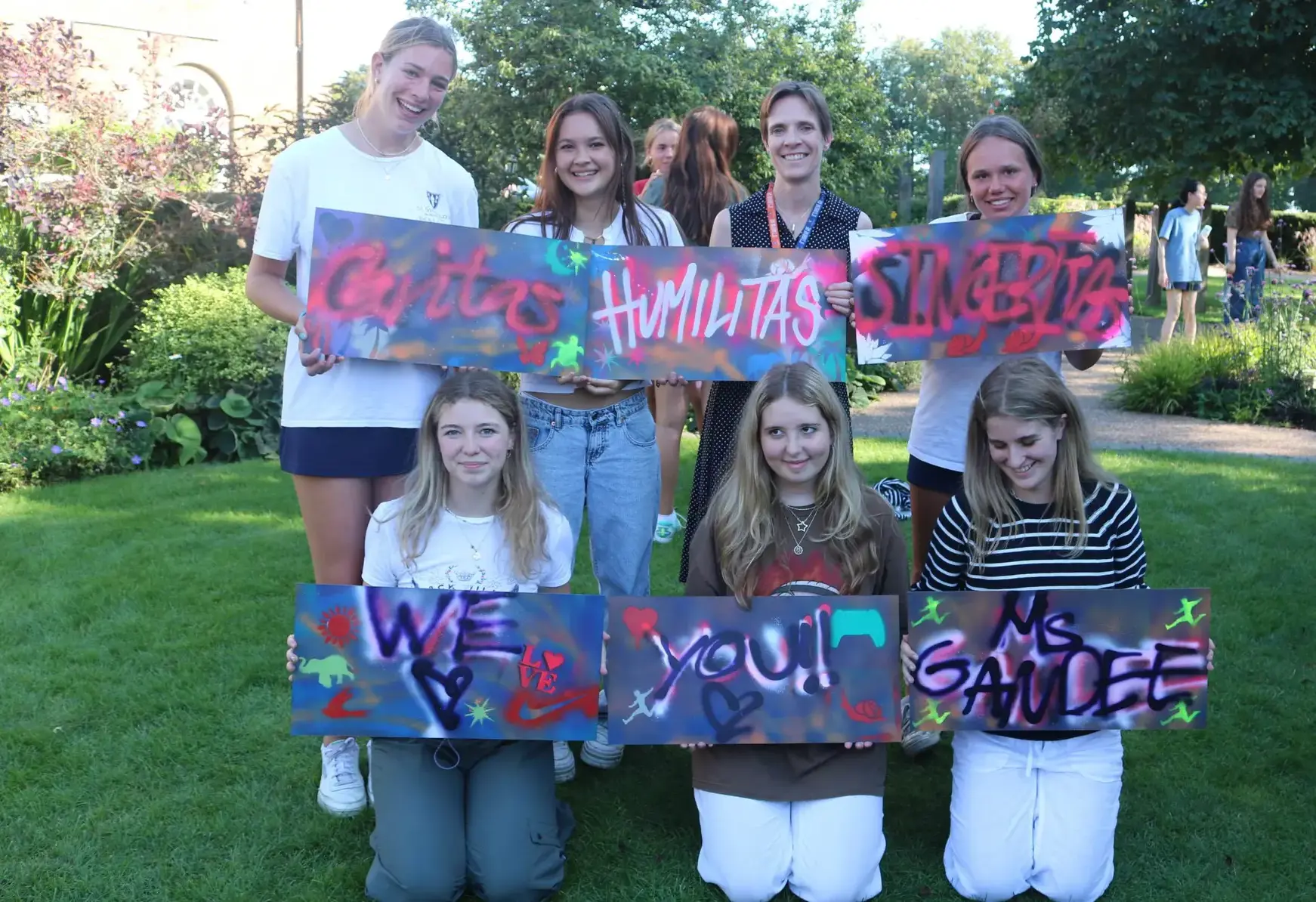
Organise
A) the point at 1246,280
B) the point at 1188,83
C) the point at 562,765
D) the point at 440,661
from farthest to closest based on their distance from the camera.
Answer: the point at 1188,83
the point at 1246,280
the point at 562,765
the point at 440,661

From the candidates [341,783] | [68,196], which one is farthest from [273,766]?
[68,196]

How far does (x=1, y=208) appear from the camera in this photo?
800cm

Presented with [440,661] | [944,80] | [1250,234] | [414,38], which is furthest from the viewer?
[944,80]

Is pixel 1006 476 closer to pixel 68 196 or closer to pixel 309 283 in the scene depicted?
pixel 309 283

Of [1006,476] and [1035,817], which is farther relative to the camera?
[1006,476]

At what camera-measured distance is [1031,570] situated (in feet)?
9.81

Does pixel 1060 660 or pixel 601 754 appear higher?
pixel 1060 660

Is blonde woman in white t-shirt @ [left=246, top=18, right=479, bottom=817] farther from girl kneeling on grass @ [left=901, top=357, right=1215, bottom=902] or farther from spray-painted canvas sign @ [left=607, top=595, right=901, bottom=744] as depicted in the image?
girl kneeling on grass @ [left=901, top=357, right=1215, bottom=902]

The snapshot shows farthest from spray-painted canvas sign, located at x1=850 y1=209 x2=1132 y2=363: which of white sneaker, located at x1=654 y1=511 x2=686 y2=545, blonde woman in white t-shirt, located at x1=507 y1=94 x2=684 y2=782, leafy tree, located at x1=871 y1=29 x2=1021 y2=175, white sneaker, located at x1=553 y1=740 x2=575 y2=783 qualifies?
leafy tree, located at x1=871 y1=29 x2=1021 y2=175

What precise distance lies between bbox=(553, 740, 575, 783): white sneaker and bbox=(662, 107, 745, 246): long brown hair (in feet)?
8.67

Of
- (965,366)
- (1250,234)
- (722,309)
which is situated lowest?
(965,366)

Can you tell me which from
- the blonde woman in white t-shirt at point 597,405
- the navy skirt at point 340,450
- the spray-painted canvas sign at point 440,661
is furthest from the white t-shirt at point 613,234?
the spray-painted canvas sign at point 440,661

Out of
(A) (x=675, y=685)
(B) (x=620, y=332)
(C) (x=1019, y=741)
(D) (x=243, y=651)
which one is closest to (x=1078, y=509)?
(C) (x=1019, y=741)

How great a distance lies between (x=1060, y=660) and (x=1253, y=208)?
450 inches
